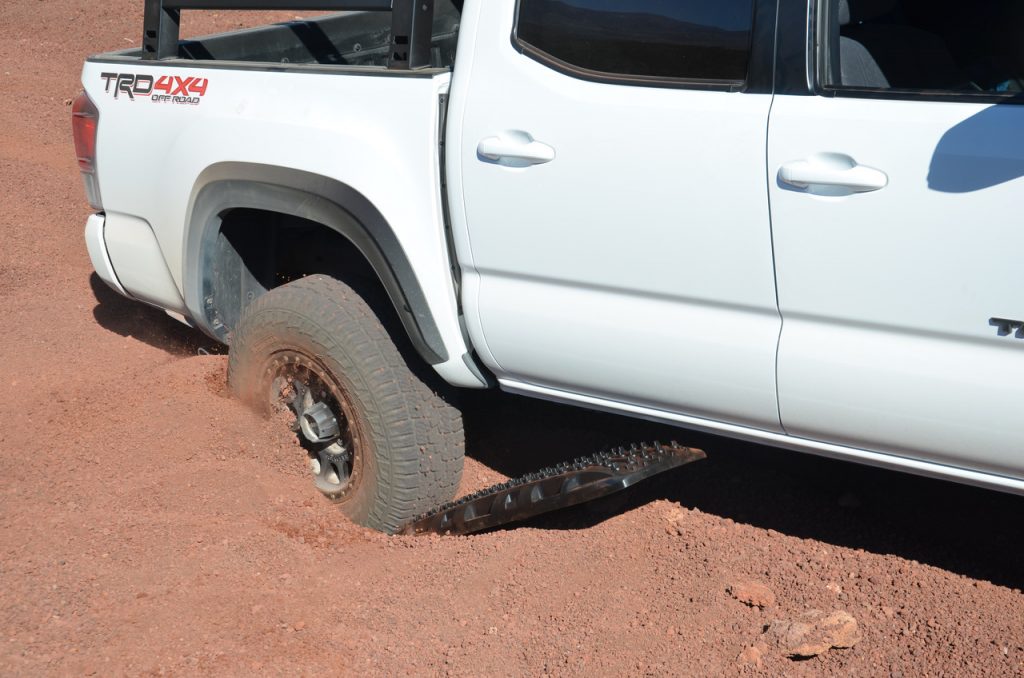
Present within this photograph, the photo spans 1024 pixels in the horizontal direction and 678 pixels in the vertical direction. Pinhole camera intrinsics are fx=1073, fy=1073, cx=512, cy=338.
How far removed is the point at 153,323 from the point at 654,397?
3294 mm

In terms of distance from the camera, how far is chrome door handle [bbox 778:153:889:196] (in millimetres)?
2518

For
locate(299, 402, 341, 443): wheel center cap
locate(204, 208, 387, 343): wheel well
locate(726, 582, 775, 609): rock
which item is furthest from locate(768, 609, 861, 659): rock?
locate(204, 208, 387, 343): wheel well

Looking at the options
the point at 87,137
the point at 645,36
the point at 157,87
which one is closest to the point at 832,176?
the point at 645,36

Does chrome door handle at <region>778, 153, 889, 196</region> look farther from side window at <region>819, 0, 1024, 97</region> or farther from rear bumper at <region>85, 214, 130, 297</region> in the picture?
rear bumper at <region>85, 214, 130, 297</region>

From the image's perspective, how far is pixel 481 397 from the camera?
470cm

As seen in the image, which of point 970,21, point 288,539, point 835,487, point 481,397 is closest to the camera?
point 970,21

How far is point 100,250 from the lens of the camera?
432 centimetres

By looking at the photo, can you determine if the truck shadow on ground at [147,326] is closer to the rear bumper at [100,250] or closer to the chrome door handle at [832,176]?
the rear bumper at [100,250]

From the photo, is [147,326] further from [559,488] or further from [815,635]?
[815,635]

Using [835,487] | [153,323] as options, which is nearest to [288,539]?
[835,487]

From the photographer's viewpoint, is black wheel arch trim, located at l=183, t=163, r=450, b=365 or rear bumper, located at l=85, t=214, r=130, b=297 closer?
black wheel arch trim, located at l=183, t=163, r=450, b=365

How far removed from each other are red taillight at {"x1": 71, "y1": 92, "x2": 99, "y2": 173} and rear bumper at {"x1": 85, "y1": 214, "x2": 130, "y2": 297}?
0.22 m

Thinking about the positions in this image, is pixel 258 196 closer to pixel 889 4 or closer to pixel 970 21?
pixel 889 4

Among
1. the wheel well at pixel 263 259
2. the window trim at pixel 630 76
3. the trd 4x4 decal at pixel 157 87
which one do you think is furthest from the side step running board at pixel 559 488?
the trd 4x4 decal at pixel 157 87
